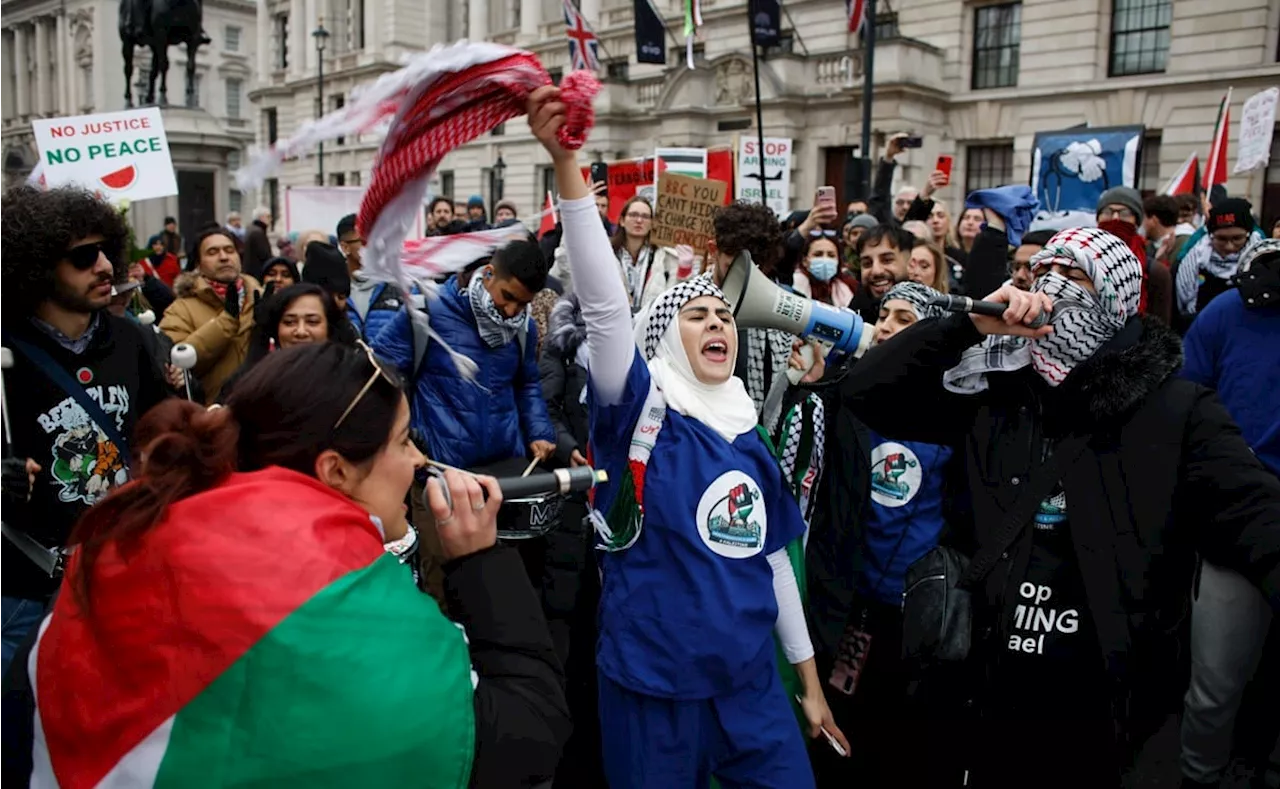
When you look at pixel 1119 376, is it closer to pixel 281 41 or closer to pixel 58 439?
pixel 58 439

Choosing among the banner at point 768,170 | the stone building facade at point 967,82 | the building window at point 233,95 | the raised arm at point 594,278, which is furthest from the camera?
the building window at point 233,95

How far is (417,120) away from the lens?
2.07 meters

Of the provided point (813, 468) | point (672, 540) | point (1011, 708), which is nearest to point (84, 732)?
point (672, 540)

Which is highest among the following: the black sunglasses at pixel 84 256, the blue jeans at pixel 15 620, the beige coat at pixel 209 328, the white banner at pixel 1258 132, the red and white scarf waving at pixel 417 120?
the white banner at pixel 1258 132

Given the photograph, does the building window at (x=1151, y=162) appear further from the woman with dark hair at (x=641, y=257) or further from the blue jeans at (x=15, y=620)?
the blue jeans at (x=15, y=620)

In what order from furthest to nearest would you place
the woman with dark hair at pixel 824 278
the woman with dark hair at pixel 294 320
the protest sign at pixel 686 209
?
the protest sign at pixel 686 209 → the woman with dark hair at pixel 824 278 → the woman with dark hair at pixel 294 320

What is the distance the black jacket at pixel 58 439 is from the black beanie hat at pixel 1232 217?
22.7 ft

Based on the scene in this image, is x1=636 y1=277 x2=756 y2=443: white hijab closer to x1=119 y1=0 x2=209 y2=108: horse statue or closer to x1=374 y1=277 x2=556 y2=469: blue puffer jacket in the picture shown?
x1=374 y1=277 x2=556 y2=469: blue puffer jacket

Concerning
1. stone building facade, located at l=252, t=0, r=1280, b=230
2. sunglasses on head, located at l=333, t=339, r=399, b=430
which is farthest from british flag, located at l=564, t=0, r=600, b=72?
sunglasses on head, located at l=333, t=339, r=399, b=430

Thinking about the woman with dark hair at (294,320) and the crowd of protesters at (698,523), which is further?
the woman with dark hair at (294,320)

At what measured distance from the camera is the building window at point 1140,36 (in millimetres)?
21344

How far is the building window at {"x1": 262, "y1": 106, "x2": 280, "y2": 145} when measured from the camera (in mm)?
52963

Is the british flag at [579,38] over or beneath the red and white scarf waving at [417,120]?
over

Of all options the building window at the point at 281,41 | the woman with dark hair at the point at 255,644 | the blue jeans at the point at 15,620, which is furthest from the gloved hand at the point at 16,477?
the building window at the point at 281,41
